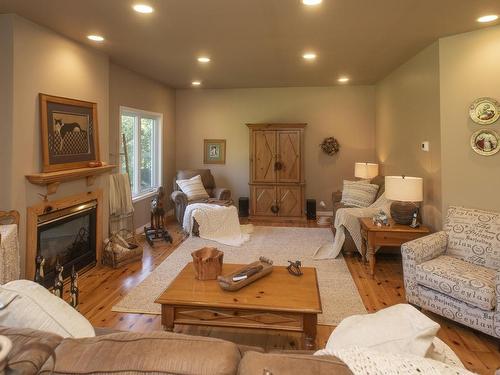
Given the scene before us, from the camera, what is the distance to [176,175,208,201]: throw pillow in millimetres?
6047

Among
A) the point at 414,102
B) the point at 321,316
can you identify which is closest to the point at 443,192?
the point at 414,102

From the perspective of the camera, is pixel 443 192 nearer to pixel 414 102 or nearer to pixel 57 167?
pixel 414 102

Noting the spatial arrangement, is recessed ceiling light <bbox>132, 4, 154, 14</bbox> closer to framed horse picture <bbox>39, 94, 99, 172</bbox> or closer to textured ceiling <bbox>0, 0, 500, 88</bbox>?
textured ceiling <bbox>0, 0, 500, 88</bbox>

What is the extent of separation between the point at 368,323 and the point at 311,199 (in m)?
5.83

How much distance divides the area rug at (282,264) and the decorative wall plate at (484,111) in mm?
2055

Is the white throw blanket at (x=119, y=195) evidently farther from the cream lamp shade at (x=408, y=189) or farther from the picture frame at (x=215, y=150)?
the cream lamp shade at (x=408, y=189)

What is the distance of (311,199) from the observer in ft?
22.8

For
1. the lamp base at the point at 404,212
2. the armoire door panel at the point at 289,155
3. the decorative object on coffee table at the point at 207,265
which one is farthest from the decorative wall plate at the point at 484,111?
the armoire door panel at the point at 289,155

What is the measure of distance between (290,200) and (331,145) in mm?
1393

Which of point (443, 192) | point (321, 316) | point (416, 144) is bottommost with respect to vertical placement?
point (321, 316)

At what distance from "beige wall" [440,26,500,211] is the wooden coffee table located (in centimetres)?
215

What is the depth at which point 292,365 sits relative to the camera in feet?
2.66

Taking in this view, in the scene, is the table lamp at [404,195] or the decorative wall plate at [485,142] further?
the table lamp at [404,195]

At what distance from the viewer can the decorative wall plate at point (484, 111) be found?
3319 mm
